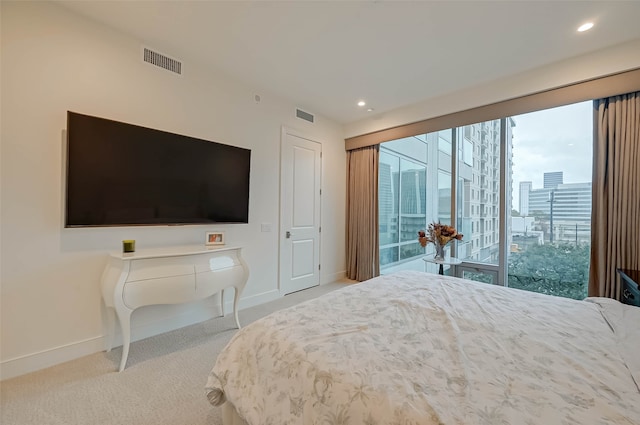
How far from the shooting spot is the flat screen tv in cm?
214

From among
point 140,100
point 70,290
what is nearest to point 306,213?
point 140,100

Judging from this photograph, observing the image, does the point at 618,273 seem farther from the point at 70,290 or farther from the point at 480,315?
the point at 70,290

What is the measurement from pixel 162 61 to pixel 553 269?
16.4ft

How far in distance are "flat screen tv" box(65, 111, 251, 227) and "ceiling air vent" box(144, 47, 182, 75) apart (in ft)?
2.44

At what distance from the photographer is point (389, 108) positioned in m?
4.13

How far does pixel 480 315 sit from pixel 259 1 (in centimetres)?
274

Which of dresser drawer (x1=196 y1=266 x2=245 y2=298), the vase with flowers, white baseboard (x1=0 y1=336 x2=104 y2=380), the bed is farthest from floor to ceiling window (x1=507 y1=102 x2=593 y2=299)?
white baseboard (x1=0 y1=336 x2=104 y2=380)

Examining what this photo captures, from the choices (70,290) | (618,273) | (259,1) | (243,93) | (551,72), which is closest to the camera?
(259,1)

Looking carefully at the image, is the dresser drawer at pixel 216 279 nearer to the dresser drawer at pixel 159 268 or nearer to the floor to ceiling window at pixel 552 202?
the dresser drawer at pixel 159 268

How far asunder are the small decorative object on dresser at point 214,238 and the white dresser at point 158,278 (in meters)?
0.28

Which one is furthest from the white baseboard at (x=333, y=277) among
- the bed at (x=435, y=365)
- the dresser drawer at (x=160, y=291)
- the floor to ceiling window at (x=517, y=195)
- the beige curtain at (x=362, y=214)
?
the bed at (x=435, y=365)

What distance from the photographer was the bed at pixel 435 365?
83 cm

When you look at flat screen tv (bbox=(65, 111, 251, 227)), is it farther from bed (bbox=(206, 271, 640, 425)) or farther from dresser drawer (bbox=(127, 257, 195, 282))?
bed (bbox=(206, 271, 640, 425))

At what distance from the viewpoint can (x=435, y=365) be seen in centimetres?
105
